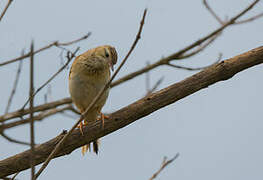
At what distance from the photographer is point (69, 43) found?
396 cm

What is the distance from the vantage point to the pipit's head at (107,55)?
15.1ft

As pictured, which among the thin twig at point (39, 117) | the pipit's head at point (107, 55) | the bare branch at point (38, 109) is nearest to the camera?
the thin twig at point (39, 117)

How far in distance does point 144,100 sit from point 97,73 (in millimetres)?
1079

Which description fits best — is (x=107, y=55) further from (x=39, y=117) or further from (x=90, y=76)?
(x=39, y=117)

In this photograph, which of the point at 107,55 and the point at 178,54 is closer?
the point at 178,54

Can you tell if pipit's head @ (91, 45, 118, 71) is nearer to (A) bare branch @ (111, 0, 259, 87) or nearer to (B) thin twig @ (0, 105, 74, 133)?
(A) bare branch @ (111, 0, 259, 87)

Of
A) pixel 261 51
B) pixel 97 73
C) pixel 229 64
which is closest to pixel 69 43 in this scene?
pixel 97 73

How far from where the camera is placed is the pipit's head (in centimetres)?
462

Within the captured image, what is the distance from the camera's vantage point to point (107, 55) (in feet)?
15.3

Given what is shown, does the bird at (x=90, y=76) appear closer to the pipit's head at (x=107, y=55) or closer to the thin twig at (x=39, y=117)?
the pipit's head at (x=107, y=55)

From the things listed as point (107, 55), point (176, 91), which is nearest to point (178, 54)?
point (176, 91)

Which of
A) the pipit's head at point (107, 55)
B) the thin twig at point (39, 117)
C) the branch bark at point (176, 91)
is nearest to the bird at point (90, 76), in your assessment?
the pipit's head at point (107, 55)

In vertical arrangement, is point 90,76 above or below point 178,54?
below

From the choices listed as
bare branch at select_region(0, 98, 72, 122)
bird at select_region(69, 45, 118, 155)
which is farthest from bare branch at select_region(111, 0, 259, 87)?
bare branch at select_region(0, 98, 72, 122)
